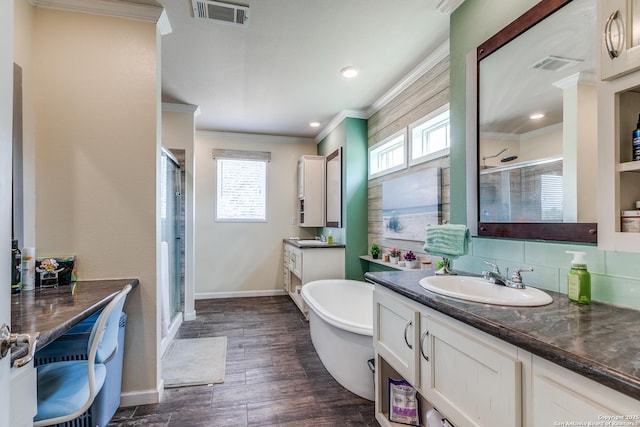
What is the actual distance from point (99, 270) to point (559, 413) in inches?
93.0

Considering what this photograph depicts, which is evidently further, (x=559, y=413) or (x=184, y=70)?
(x=184, y=70)

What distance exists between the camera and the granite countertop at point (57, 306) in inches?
45.8

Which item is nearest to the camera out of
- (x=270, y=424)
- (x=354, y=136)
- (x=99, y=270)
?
(x=270, y=424)

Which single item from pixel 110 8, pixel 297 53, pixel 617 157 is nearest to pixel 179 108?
pixel 110 8

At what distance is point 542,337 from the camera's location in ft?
2.71

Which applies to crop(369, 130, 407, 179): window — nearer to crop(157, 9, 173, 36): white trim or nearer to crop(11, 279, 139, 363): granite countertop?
crop(157, 9, 173, 36): white trim

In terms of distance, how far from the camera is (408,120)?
2889 millimetres

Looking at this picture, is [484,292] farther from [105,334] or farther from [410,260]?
[105,334]

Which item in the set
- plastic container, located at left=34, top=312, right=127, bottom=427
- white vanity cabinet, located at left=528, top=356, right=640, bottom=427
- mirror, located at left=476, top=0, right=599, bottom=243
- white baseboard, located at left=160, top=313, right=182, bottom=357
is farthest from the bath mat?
mirror, located at left=476, top=0, right=599, bottom=243

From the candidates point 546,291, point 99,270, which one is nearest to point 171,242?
point 99,270

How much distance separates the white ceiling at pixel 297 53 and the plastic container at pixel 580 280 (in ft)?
5.60

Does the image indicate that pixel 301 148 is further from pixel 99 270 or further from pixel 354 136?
pixel 99 270

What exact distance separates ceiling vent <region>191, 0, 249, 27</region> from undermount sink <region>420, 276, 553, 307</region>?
2039 mm

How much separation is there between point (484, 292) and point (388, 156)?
2183 millimetres
